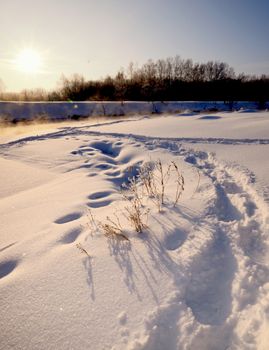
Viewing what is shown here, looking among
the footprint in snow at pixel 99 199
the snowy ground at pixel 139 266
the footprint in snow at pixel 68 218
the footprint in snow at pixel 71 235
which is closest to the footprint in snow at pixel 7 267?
the snowy ground at pixel 139 266

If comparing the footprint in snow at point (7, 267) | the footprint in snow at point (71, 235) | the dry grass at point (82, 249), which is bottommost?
the footprint in snow at point (7, 267)

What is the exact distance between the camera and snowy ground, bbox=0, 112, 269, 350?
153 centimetres

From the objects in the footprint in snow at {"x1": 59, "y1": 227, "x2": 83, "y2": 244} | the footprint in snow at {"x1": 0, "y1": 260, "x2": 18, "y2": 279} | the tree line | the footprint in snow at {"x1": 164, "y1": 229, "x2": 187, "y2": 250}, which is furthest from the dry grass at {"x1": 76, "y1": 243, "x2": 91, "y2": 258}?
the tree line

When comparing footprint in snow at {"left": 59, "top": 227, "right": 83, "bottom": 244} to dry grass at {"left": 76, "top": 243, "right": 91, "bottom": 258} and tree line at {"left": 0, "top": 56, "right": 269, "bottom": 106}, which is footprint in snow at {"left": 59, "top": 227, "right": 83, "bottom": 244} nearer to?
dry grass at {"left": 76, "top": 243, "right": 91, "bottom": 258}

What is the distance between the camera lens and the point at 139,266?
6.60 feet

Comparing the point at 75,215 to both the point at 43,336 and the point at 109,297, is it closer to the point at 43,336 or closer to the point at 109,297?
the point at 109,297

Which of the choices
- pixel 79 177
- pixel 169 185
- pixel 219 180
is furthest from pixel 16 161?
pixel 219 180

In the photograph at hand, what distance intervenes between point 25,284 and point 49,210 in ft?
4.11

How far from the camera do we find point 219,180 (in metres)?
3.63

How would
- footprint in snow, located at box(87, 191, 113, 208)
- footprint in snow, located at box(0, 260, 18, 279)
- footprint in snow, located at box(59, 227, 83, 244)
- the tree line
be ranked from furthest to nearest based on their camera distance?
1. the tree line
2. footprint in snow, located at box(87, 191, 113, 208)
3. footprint in snow, located at box(59, 227, 83, 244)
4. footprint in snow, located at box(0, 260, 18, 279)

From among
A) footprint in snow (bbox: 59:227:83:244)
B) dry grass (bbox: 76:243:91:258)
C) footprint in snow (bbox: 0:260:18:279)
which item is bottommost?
footprint in snow (bbox: 0:260:18:279)

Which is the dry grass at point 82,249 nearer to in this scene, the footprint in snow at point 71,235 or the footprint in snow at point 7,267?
the footprint in snow at point 71,235

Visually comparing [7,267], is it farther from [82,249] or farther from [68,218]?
[68,218]

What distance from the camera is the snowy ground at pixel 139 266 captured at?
5.02 ft
